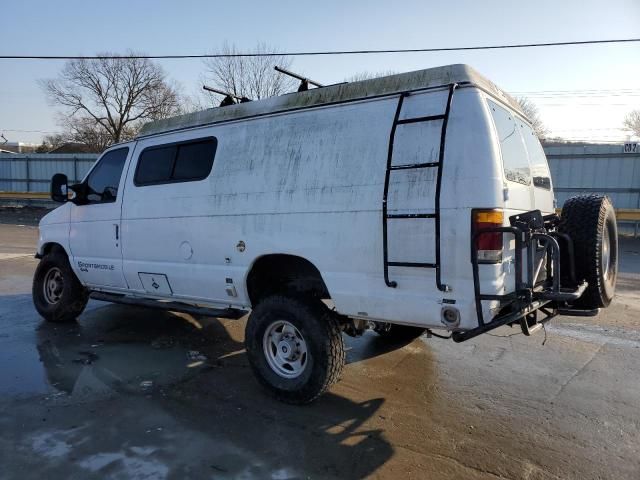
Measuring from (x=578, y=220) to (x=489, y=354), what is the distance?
2.06 metres

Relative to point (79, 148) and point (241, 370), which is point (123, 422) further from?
point (79, 148)

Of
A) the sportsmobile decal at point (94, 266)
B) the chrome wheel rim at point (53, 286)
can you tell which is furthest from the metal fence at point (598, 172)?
the chrome wheel rim at point (53, 286)

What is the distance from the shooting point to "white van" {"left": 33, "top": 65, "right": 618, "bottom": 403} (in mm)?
3303

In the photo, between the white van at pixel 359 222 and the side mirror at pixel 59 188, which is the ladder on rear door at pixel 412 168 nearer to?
the white van at pixel 359 222

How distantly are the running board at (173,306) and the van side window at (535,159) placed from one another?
289cm

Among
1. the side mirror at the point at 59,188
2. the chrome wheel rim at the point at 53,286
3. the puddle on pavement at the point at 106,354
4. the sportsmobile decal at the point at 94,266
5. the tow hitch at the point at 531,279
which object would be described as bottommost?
the puddle on pavement at the point at 106,354

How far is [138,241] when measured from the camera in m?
5.33

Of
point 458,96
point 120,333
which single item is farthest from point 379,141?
point 120,333

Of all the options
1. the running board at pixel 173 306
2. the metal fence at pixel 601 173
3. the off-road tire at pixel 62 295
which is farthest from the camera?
the metal fence at pixel 601 173

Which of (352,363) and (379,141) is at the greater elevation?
(379,141)

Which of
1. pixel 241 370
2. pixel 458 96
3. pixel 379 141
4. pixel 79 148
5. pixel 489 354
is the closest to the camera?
pixel 458 96

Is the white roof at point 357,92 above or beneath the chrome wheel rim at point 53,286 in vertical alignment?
above

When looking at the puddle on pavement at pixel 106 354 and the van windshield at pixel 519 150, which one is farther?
the puddle on pavement at pixel 106 354

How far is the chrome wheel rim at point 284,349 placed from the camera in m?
4.13
